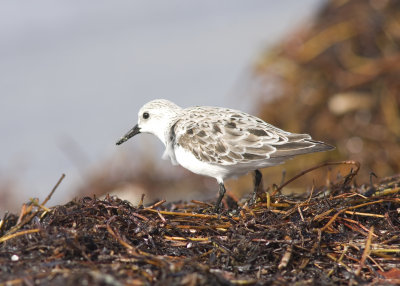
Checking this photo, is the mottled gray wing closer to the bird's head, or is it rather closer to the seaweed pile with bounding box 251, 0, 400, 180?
the bird's head

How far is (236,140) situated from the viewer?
5.03 meters

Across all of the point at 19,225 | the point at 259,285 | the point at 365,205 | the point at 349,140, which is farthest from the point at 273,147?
the point at 349,140

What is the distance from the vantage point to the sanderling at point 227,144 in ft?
16.0

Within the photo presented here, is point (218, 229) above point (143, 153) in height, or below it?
above

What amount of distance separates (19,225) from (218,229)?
1413mm

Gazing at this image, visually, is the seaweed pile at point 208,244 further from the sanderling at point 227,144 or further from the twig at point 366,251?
the sanderling at point 227,144

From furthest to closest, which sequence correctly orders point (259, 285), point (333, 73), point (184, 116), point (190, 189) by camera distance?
point (190, 189) → point (333, 73) → point (184, 116) → point (259, 285)

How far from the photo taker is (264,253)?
3.60 m

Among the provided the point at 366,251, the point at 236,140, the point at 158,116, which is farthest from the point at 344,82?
the point at 366,251

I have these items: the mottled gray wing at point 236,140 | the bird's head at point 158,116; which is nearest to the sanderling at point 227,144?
the mottled gray wing at point 236,140

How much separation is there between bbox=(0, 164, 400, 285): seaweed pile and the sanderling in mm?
639

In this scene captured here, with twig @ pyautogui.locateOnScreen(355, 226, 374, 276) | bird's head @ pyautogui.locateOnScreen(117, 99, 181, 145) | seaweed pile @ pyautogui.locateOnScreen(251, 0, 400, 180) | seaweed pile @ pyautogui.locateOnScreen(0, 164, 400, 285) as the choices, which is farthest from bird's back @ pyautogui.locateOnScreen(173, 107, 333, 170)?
seaweed pile @ pyautogui.locateOnScreen(251, 0, 400, 180)

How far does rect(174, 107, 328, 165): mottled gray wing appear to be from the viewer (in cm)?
487

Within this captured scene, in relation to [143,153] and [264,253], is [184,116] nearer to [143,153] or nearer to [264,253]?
[264,253]
